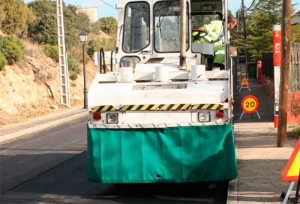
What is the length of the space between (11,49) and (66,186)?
21.1 metres

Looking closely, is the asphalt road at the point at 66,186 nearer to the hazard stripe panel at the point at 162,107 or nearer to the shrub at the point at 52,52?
the hazard stripe panel at the point at 162,107

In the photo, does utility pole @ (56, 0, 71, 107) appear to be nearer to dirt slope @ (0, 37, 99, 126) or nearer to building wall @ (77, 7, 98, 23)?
dirt slope @ (0, 37, 99, 126)

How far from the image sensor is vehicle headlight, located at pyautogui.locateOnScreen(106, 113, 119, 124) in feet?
27.5

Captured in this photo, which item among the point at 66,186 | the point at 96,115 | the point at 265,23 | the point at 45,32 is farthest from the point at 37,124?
the point at 265,23

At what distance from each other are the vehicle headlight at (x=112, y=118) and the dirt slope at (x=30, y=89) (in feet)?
55.4

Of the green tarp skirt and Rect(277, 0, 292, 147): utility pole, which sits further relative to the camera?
Rect(277, 0, 292, 147): utility pole

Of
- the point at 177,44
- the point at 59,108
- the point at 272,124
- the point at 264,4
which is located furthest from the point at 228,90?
the point at 264,4

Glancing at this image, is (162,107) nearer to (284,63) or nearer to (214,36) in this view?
(214,36)

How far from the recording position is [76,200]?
8.98 meters

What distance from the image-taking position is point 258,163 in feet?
35.7

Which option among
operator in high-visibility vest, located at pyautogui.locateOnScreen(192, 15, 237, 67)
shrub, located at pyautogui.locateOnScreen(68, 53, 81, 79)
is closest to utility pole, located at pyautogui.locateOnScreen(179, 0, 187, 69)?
operator in high-visibility vest, located at pyautogui.locateOnScreen(192, 15, 237, 67)

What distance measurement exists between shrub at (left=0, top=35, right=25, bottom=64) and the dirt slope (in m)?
0.45

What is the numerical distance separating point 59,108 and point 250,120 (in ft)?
49.6

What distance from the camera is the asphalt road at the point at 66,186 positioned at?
9.02 meters
